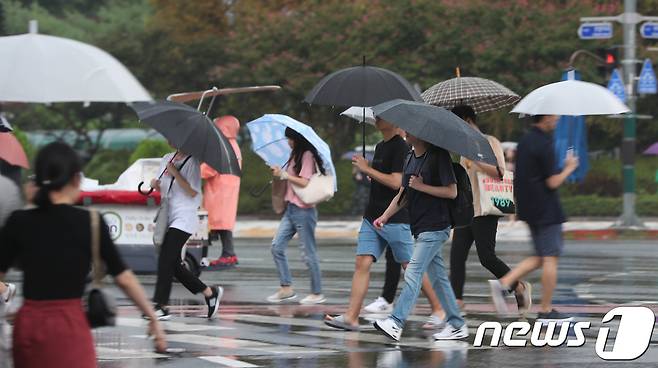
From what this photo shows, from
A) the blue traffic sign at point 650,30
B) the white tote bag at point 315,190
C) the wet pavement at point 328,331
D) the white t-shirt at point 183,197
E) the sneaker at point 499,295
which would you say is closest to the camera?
the wet pavement at point 328,331

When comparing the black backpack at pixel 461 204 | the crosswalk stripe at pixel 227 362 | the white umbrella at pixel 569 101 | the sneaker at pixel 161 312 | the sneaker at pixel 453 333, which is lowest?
the sneaker at pixel 161 312

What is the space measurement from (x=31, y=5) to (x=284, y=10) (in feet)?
89.5

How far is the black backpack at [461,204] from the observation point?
10.5 m

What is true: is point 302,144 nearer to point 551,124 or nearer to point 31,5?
point 551,124

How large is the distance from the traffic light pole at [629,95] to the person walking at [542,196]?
15505mm

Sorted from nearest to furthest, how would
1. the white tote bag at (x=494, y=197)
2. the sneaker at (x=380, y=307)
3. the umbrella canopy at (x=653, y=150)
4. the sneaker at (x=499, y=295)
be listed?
the sneaker at (x=499, y=295) → the white tote bag at (x=494, y=197) → the sneaker at (x=380, y=307) → the umbrella canopy at (x=653, y=150)

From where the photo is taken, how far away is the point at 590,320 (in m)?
12.0

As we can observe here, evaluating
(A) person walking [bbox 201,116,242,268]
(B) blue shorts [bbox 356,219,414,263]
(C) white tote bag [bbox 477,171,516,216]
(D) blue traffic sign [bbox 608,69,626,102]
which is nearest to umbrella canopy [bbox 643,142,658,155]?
(D) blue traffic sign [bbox 608,69,626,102]

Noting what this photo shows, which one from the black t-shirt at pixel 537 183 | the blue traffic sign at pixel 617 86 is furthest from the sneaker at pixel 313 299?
the blue traffic sign at pixel 617 86

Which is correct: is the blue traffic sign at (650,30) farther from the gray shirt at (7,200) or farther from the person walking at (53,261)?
the person walking at (53,261)

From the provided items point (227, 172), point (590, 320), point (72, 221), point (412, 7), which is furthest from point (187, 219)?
point (412, 7)

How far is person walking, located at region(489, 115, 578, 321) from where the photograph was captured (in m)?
11.4

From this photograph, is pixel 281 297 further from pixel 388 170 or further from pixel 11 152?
pixel 11 152

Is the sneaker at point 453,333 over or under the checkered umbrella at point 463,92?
under
